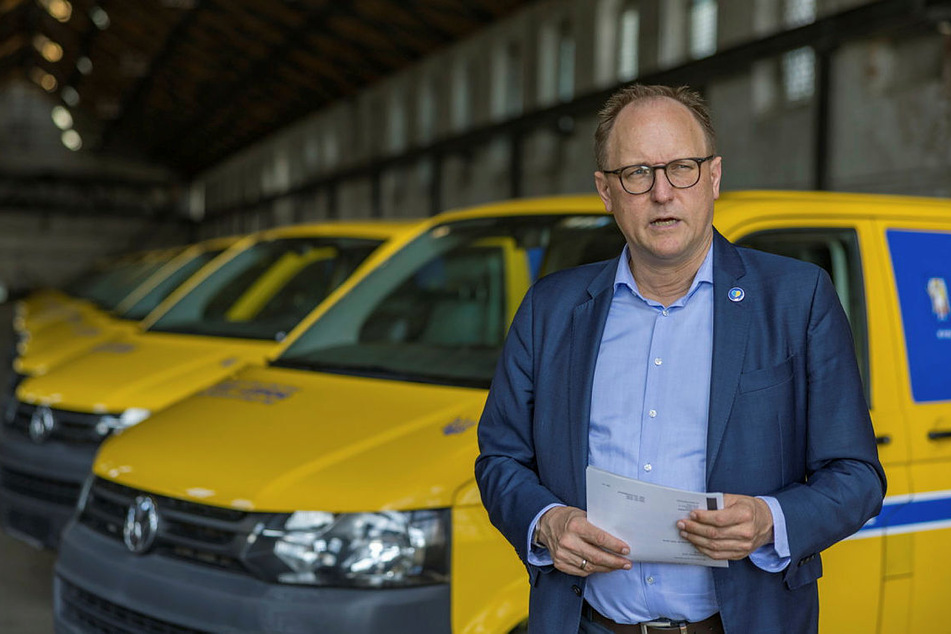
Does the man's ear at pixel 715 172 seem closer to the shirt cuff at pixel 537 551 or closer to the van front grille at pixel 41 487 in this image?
the shirt cuff at pixel 537 551

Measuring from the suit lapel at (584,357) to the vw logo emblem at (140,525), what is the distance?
1.47 meters

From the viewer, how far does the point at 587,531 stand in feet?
5.84

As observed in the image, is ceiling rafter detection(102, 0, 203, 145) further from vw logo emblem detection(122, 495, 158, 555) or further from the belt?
the belt

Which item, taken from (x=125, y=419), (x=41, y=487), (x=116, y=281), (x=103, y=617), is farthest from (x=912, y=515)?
(x=116, y=281)

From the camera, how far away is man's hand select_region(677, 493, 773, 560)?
1.68m

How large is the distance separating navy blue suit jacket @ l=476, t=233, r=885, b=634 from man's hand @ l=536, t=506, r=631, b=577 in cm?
6

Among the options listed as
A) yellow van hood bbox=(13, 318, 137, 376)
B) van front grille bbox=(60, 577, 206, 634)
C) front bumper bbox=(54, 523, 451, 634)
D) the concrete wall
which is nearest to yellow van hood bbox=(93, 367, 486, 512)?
front bumper bbox=(54, 523, 451, 634)

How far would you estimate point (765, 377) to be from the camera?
182 centimetres

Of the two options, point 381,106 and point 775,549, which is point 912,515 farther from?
point 381,106

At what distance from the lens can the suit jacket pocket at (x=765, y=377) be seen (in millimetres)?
1816

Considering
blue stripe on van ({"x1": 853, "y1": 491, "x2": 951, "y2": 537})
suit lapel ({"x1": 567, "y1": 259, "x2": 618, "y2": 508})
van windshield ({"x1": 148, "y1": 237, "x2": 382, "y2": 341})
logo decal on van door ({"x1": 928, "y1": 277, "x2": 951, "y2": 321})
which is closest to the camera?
suit lapel ({"x1": 567, "y1": 259, "x2": 618, "y2": 508})

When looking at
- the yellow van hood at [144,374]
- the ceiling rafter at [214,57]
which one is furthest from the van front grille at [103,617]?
the ceiling rafter at [214,57]

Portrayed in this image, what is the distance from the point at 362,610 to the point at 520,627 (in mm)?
369

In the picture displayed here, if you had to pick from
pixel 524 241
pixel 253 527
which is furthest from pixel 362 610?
pixel 524 241
